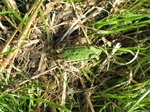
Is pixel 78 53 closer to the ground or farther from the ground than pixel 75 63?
farther from the ground

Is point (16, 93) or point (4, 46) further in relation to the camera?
point (16, 93)

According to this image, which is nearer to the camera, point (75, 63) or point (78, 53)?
point (78, 53)

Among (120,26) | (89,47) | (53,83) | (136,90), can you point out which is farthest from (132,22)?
(53,83)

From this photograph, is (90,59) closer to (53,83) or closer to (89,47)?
(89,47)
